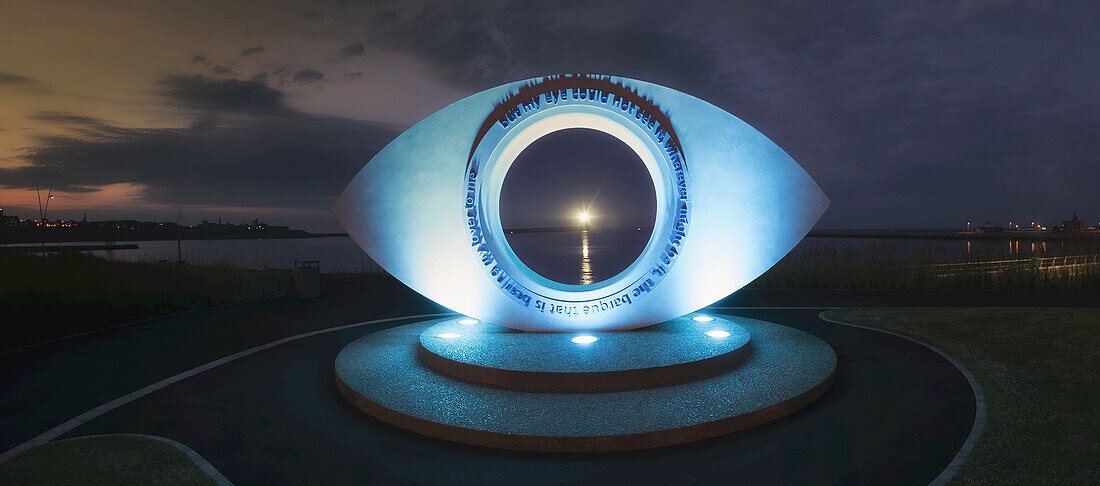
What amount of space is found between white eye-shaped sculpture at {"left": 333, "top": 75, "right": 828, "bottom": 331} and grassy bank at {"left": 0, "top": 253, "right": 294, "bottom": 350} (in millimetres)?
8041

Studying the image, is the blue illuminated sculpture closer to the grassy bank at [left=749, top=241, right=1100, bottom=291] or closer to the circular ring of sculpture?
the circular ring of sculpture

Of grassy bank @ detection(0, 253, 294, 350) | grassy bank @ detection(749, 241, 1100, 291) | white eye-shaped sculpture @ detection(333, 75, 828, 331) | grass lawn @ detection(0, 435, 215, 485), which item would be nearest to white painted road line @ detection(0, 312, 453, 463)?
grass lawn @ detection(0, 435, 215, 485)

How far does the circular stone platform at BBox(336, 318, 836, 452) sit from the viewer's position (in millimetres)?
5465

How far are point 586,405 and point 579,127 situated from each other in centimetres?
480

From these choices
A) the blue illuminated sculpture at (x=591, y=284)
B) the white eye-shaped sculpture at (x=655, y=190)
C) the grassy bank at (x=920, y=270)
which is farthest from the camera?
the grassy bank at (x=920, y=270)

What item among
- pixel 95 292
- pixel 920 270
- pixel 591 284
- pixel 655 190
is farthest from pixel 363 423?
pixel 920 270

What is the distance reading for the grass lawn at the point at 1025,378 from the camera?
188 inches

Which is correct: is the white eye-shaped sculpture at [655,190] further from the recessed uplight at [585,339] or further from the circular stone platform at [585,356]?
the circular stone platform at [585,356]

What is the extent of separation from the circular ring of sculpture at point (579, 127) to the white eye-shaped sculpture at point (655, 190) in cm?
2

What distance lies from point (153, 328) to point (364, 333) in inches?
178

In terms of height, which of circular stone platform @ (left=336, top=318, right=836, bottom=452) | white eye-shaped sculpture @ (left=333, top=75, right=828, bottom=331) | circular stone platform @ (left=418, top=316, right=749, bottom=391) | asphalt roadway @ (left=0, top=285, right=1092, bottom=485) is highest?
white eye-shaped sculpture @ (left=333, top=75, right=828, bottom=331)

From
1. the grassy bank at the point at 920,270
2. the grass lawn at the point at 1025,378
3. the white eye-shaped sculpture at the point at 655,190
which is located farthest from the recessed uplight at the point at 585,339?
the grassy bank at the point at 920,270

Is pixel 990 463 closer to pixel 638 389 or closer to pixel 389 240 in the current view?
pixel 638 389

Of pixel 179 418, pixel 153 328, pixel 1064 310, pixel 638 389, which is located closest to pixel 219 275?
pixel 153 328
